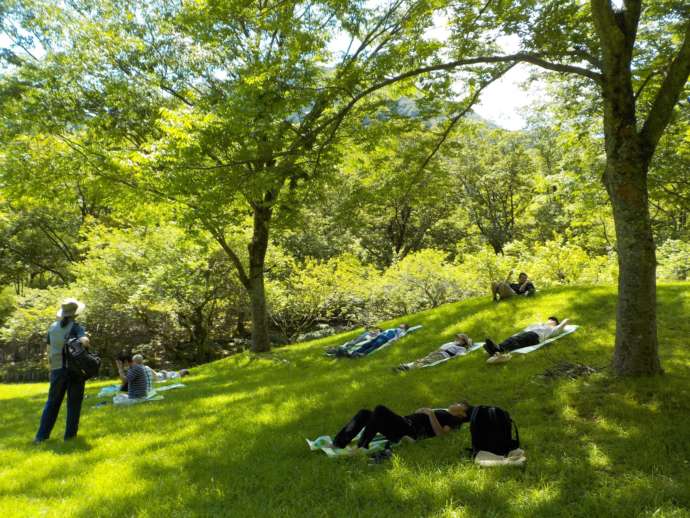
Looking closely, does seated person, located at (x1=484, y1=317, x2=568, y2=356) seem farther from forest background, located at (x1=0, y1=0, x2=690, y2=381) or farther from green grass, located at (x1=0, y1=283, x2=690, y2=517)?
forest background, located at (x1=0, y1=0, x2=690, y2=381)

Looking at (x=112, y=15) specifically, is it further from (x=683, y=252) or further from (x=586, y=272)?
(x=683, y=252)

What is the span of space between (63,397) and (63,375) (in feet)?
1.13

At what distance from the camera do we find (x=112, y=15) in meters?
15.5

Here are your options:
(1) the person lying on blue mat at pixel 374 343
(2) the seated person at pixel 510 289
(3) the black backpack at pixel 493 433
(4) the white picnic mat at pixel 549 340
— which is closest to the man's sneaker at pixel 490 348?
(4) the white picnic mat at pixel 549 340

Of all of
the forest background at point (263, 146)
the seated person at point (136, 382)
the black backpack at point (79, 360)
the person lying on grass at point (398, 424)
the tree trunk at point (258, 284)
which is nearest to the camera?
the person lying on grass at point (398, 424)

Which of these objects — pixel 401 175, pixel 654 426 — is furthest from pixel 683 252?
pixel 654 426

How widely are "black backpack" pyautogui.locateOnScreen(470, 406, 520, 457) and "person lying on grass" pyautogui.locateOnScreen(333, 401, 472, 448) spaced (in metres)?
0.87

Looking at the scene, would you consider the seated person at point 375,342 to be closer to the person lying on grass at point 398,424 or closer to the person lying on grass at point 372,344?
the person lying on grass at point 372,344

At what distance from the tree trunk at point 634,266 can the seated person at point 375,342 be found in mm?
6941

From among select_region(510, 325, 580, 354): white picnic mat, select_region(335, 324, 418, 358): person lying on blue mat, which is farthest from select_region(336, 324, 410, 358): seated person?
select_region(510, 325, 580, 354): white picnic mat

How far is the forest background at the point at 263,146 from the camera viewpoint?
8109 millimetres

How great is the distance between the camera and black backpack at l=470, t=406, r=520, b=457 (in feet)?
17.6

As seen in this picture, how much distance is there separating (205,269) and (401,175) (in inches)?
527

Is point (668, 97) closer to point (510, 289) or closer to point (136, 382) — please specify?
point (510, 289)
